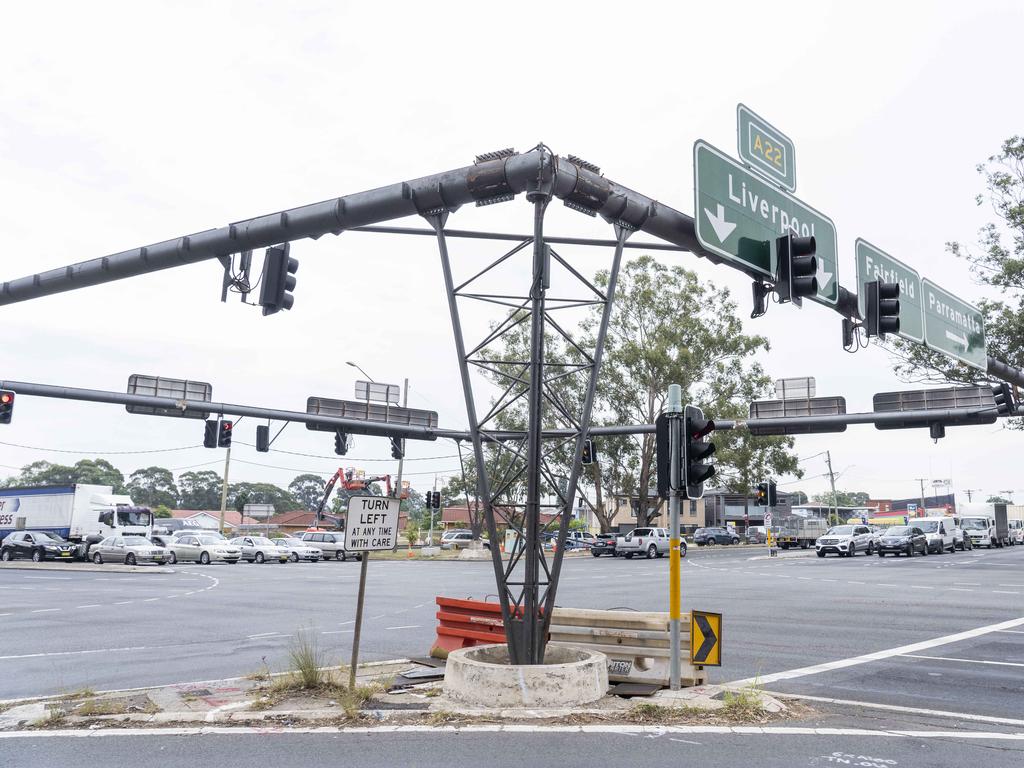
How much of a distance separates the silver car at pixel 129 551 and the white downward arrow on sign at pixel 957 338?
3497 centimetres

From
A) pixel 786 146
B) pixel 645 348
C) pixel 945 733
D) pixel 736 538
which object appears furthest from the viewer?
pixel 736 538

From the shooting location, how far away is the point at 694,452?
9.13 m

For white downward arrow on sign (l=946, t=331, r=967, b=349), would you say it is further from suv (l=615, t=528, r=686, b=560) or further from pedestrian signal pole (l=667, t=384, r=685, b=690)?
suv (l=615, t=528, r=686, b=560)

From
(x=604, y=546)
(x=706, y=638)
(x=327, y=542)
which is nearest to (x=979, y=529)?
(x=604, y=546)

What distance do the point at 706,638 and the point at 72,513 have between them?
43.7 m

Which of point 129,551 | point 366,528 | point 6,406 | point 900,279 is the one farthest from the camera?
point 129,551

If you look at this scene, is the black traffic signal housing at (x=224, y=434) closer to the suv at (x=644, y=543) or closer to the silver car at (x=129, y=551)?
the silver car at (x=129, y=551)

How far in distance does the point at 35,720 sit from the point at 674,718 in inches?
224

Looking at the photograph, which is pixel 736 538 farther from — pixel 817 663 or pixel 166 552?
pixel 817 663

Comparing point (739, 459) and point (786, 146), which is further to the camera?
point (739, 459)

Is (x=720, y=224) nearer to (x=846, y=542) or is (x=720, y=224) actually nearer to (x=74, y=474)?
(x=846, y=542)

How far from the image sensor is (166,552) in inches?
1549

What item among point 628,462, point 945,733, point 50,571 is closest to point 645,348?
point 628,462

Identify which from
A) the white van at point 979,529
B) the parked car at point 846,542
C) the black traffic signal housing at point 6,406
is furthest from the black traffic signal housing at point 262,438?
the white van at point 979,529
